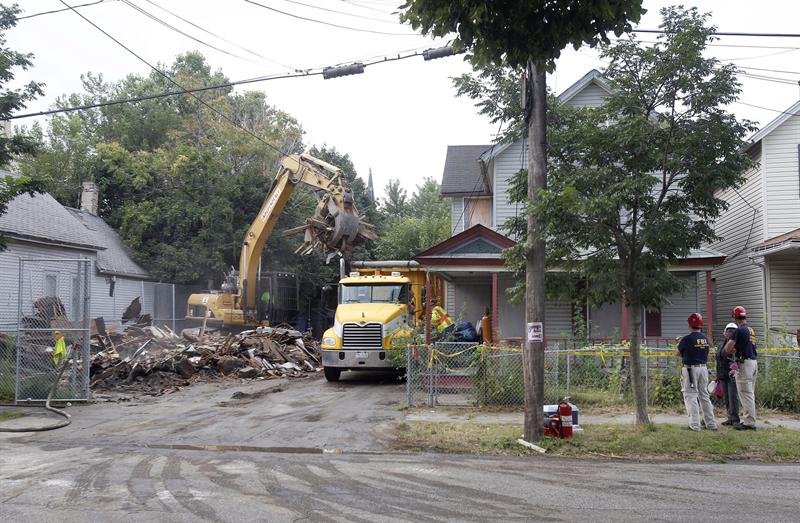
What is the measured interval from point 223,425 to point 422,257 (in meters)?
6.88

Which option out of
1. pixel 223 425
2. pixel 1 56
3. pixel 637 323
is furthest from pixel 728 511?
pixel 1 56

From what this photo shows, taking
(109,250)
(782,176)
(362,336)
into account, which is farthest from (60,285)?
(782,176)

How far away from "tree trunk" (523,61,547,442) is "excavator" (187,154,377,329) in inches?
345

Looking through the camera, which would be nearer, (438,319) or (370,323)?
(370,323)

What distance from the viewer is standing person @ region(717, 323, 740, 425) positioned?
10984 millimetres

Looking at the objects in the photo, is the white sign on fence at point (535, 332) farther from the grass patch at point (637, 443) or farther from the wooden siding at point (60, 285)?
the wooden siding at point (60, 285)

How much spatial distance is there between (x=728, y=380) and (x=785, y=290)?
8.43m

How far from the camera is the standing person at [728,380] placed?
10984 millimetres

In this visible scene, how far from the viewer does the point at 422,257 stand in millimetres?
17000

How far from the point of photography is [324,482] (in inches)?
306

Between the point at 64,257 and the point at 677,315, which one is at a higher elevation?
the point at 64,257

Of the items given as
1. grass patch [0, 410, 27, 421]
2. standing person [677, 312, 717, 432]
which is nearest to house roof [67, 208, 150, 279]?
grass patch [0, 410, 27, 421]

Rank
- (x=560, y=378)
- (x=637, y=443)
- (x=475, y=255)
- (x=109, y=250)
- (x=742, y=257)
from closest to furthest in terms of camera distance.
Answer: (x=637, y=443) < (x=560, y=378) < (x=475, y=255) < (x=742, y=257) < (x=109, y=250)

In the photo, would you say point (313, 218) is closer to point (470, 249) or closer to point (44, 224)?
point (470, 249)
